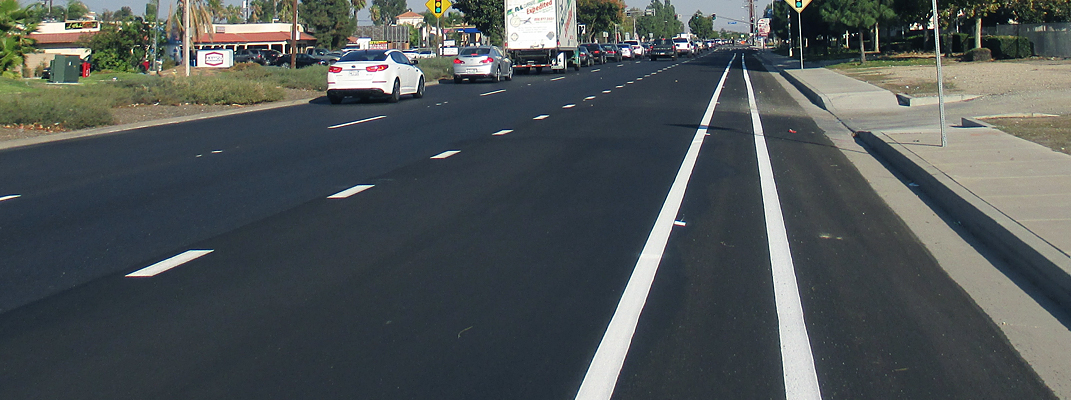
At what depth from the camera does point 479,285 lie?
6.59m

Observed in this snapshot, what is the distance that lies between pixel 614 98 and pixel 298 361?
2119cm

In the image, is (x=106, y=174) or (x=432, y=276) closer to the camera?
(x=432, y=276)

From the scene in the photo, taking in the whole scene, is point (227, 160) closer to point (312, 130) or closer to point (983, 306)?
point (312, 130)

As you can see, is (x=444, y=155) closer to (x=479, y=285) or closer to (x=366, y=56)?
(x=479, y=285)

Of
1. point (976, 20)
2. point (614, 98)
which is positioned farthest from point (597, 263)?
point (976, 20)

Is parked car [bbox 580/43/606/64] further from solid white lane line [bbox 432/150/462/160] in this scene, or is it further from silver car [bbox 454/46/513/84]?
solid white lane line [bbox 432/150/462/160]

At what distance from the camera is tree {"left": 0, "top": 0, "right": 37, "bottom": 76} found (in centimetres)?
3397

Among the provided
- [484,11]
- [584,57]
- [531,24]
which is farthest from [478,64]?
[484,11]

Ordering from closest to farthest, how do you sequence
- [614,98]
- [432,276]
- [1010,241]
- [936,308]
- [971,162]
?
[936,308], [432,276], [1010,241], [971,162], [614,98]

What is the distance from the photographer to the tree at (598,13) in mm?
118375

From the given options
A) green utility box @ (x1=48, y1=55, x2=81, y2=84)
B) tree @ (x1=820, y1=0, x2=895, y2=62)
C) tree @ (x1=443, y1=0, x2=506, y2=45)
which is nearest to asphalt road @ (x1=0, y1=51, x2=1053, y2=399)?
green utility box @ (x1=48, y1=55, x2=81, y2=84)

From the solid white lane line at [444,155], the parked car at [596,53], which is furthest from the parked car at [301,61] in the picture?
the solid white lane line at [444,155]

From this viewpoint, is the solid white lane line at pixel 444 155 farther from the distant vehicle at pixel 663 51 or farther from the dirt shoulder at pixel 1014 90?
the distant vehicle at pixel 663 51

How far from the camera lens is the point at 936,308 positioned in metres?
6.09
